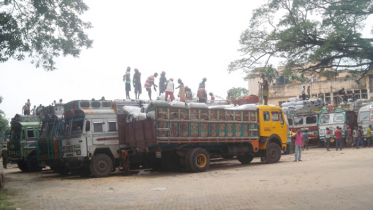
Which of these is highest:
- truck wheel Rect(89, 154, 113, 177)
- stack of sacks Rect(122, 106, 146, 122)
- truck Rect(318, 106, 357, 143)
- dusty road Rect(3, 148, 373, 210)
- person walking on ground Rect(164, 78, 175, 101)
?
person walking on ground Rect(164, 78, 175, 101)

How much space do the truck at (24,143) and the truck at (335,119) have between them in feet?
64.0

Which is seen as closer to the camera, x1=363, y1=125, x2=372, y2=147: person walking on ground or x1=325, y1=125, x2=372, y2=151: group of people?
x1=325, y1=125, x2=372, y2=151: group of people

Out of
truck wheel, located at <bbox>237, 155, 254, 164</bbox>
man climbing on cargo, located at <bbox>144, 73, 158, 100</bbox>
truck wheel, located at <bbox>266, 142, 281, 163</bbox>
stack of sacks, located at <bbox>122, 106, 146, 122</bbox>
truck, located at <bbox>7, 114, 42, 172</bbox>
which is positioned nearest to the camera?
stack of sacks, located at <bbox>122, 106, 146, 122</bbox>

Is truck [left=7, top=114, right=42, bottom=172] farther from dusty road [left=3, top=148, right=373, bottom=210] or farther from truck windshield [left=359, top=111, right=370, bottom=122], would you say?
truck windshield [left=359, top=111, right=370, bottom=122]

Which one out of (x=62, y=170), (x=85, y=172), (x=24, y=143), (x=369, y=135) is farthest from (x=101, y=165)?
(x=369, y=135)

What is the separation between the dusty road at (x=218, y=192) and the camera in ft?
26.2

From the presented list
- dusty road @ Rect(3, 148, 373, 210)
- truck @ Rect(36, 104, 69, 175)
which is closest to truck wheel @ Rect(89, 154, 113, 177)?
dusty road @ Rect(3, 148, 373, 210)

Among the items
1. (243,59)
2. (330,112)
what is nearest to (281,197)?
(243,59)

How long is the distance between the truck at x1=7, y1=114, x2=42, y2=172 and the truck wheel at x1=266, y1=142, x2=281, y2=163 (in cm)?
1142

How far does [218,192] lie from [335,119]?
66.3 feet

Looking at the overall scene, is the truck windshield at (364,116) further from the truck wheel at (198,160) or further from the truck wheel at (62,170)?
the truck wheel at (62,170)

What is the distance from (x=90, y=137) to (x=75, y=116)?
1161mm

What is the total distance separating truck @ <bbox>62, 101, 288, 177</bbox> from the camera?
1394cm

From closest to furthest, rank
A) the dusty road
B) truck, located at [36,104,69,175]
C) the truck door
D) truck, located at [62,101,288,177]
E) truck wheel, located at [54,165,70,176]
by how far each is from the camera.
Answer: the dusty road, truck, located at [62,101,288,177], truck, located at [36,104,69,175], truck wheel, located at [54,165,70,176], the truck door
